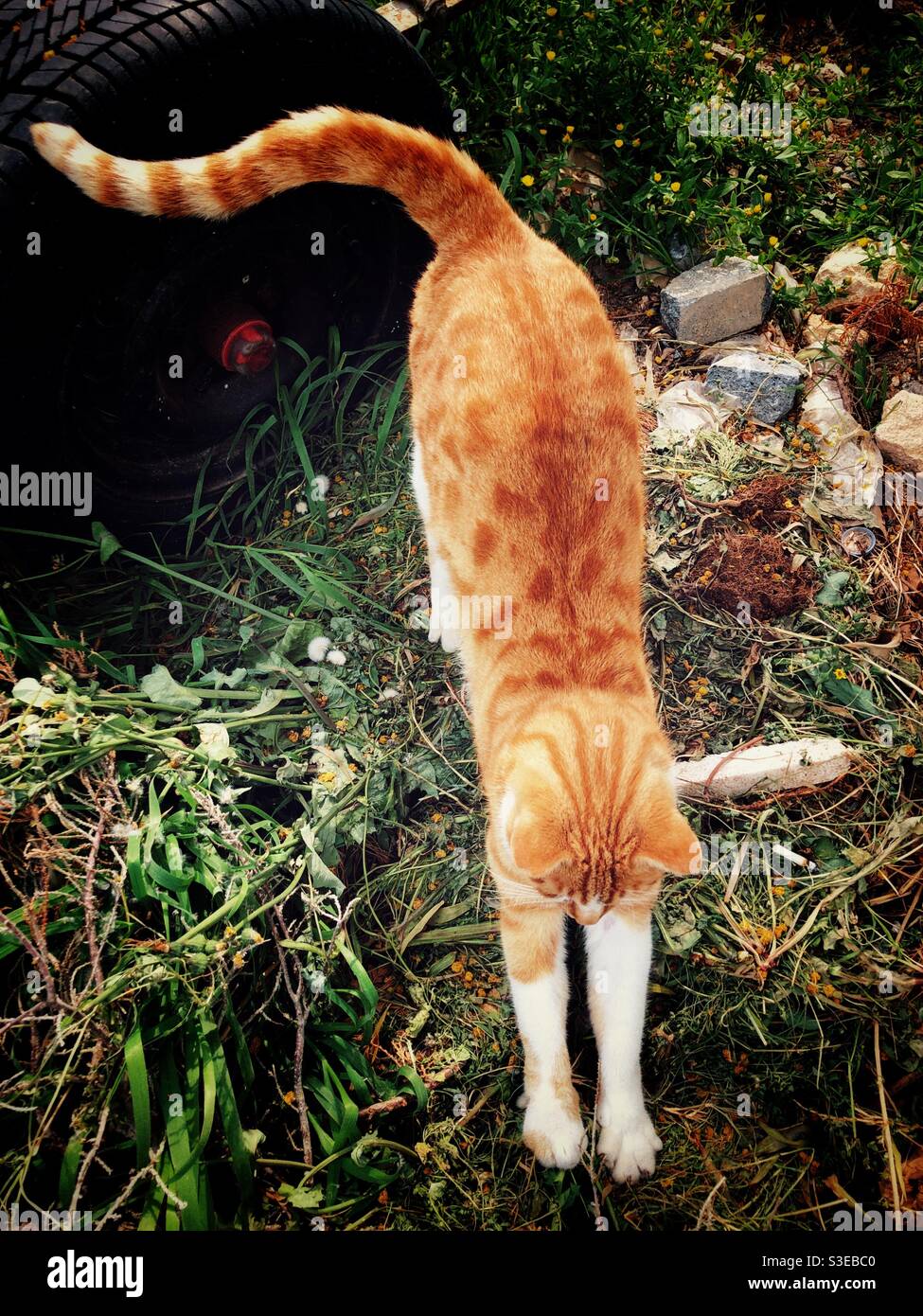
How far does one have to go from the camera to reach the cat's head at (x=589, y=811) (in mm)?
1678

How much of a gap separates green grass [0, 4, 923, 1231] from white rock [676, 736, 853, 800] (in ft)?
0.19

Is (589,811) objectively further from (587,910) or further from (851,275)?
(851,275)

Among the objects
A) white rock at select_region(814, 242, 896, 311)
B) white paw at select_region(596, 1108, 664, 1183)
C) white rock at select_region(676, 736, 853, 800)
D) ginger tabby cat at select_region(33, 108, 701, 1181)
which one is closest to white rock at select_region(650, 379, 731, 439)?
white rock at select_region(814, 242, 896, 311)

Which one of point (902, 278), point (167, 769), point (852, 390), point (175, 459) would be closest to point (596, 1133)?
point (167, 769)

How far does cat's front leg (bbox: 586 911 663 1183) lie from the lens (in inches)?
79.5

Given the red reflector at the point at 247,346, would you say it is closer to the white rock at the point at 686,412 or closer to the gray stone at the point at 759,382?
the white rock at the point at 686,412

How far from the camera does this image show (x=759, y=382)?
3049mm

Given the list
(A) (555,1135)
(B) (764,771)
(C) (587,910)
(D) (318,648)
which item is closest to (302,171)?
(D) (318,648)

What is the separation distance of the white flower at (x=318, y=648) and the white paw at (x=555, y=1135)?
1.43m

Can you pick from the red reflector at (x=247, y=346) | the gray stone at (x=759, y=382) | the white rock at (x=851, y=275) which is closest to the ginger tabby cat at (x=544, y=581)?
the red reflector at (x=247, y=346)

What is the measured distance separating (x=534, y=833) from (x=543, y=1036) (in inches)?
27.5

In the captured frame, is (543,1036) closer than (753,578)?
Yes

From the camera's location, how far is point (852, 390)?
308 cm

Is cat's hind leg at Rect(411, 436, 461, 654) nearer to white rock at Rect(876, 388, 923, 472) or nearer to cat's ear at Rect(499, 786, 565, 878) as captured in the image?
cat's ear at Rect(499, 786, 565, 878)
